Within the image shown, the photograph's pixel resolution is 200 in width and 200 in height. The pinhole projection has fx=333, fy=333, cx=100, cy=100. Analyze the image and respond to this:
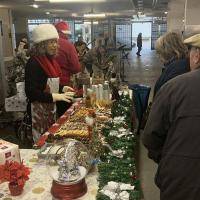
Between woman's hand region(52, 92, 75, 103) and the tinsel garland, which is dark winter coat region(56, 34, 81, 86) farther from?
the tinsel garland

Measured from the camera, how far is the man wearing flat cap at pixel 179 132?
4.28 ft

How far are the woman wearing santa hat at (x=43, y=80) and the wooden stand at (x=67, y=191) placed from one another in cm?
125

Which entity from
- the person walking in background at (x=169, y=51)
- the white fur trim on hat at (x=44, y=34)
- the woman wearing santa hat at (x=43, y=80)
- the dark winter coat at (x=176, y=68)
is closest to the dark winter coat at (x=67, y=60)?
the woman wearing santa hat at (x=43, y=80)

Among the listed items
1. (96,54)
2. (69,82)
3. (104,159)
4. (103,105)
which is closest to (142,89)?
(96,54)

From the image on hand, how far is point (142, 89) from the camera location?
4855 millimetres

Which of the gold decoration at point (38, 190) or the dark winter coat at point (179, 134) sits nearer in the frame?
the dark winter coat at point (179, 134)

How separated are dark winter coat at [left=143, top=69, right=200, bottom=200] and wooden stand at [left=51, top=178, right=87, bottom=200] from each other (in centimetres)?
37

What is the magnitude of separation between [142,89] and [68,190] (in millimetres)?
3611

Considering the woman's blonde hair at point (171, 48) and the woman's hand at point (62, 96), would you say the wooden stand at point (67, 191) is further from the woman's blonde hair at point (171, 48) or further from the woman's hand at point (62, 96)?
the woman's blonde hair at point (171, 48)

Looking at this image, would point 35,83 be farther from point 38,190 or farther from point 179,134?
point 179,134

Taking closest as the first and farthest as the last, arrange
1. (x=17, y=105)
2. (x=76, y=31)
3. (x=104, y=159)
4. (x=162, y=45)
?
(x=104, y=159)
(x=162, y=45)
(x=17, y=105)
(x=76, y=31)

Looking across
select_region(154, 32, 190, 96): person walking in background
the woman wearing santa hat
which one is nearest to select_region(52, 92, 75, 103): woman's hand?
the woman wearing santa hat

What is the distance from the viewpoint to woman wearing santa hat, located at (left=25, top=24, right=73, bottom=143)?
257cm

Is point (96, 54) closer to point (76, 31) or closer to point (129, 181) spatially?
point (129, 181)
